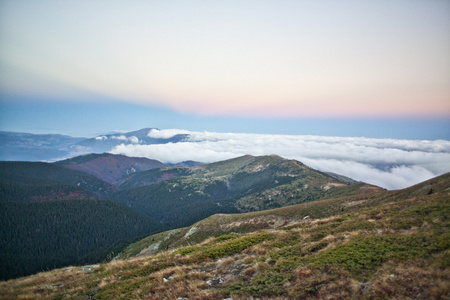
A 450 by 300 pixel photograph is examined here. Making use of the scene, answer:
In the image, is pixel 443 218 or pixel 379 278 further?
pixel 443 218

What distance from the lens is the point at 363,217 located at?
2183cm

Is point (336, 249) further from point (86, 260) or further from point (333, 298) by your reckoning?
point (86, 260)

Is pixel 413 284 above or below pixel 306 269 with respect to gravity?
above

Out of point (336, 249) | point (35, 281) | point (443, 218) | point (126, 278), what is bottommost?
point (35, 281)

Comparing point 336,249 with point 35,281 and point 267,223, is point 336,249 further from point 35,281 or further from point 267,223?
point 267,223

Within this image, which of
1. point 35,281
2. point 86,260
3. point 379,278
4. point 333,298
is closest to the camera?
point 333,298

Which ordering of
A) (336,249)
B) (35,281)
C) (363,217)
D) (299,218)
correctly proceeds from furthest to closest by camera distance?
(299,218), (363,217), (35,281), (336,249)

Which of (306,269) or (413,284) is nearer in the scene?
(413,284)

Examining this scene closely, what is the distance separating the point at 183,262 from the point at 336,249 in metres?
13.4

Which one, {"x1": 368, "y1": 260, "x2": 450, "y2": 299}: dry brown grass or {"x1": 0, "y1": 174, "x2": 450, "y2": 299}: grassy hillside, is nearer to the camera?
{"x1": 368, "y1": 260, "x2": 450, "y2": 299}: dry brown grass

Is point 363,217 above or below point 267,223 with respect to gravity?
above

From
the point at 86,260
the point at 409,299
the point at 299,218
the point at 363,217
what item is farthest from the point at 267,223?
the point at 86,260

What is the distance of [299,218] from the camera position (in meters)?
56.9

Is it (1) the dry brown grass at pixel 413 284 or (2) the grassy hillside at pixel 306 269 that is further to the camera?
(2) the grassy hillside at pixel 306 269
